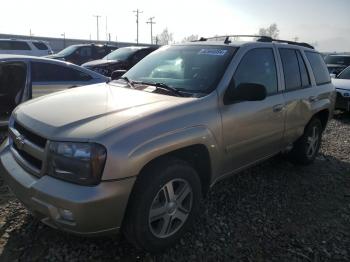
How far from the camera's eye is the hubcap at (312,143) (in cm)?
562

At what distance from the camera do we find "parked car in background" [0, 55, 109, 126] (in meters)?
6.10

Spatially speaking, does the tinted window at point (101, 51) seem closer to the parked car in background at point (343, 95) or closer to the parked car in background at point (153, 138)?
the parked car in background at point (343, 95)

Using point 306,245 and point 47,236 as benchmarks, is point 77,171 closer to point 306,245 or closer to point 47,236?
point 47,236

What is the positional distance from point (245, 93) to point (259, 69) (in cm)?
80

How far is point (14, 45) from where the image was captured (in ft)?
63.8

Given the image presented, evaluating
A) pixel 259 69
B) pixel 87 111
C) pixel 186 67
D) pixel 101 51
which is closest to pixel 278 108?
pixel 259 69

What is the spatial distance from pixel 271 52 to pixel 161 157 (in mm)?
2288

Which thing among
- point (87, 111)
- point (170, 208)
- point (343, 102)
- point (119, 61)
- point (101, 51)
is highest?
point (87, 111)

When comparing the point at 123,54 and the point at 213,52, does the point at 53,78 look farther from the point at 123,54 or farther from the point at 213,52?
the point at 123,54

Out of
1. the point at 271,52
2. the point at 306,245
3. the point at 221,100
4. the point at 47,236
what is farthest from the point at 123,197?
the point at 271,52

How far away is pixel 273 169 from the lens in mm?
5504

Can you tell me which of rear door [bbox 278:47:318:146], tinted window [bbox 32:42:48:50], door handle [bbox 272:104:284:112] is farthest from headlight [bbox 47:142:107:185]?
tinted window [bbox 32:42:48:50]

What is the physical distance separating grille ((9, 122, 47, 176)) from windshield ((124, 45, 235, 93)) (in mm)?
1436

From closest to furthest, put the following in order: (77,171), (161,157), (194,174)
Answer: (77,171) → (161,157) → (194,174)
